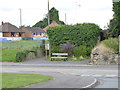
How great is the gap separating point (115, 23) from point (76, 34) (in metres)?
5.23

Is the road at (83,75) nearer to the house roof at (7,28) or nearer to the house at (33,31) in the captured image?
the house roof at (7,28)

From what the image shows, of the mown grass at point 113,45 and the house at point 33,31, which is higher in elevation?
the house at point 33,31

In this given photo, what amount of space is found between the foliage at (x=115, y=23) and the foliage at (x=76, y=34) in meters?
1.81

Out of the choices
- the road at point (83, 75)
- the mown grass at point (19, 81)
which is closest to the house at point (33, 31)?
the road at point (83, 75)

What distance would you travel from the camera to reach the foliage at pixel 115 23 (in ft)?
108

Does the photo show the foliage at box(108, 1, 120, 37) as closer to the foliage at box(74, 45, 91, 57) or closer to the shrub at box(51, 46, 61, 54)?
the foliage at box(74, 45, 91, 57)

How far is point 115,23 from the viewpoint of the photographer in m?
34.1

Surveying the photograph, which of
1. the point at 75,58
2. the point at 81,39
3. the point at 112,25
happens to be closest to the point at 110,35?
the point at 112,25

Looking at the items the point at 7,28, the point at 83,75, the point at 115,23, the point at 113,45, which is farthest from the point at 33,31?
the point at 83,75

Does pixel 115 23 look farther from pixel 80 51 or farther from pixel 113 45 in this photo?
pixel 113 45

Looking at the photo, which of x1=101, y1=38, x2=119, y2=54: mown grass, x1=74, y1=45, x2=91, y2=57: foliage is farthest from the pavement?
x1=74, y1=45, x2=91, y2=57: foliage

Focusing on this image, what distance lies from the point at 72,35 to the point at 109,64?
9.54 metres

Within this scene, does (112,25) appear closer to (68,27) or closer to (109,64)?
(68,27)

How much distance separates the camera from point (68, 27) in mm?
33812
